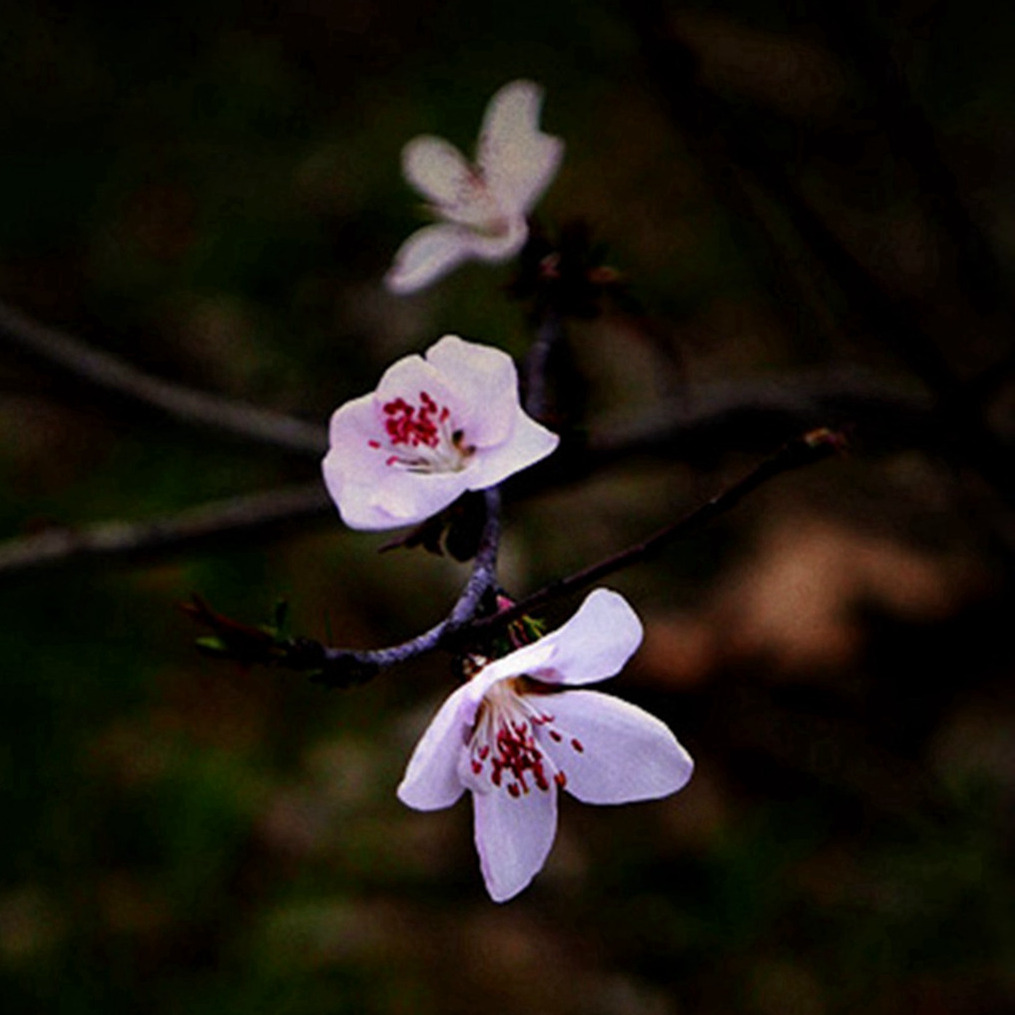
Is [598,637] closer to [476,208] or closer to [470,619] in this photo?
[470,619]

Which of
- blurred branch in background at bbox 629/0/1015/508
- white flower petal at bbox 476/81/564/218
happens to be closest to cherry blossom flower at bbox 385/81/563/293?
white flower petal at bbox 476/81/564/218

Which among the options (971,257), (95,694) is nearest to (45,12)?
(95,694)

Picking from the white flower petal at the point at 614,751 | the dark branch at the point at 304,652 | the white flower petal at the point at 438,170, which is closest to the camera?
the dark branch at the point at 304,652

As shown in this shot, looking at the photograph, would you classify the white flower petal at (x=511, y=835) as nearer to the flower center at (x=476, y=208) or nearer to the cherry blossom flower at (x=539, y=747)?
the cherry blossom flower at (x=539, y=747)

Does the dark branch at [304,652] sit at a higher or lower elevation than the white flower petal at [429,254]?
higher

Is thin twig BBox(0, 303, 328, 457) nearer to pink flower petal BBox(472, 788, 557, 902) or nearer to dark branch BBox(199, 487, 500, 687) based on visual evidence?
pink flower petal BBox(472, 788, 557, 902)

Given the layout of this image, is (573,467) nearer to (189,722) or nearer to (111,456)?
(189,722)

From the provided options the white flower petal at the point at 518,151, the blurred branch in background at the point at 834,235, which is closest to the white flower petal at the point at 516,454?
the white flower petal at the point at 518,151
